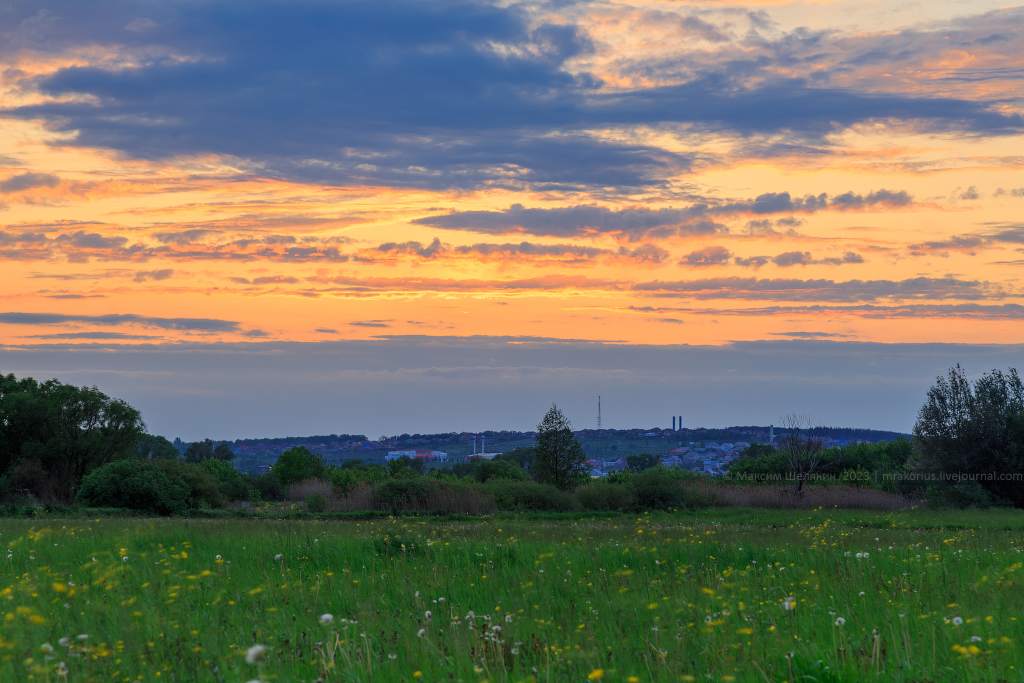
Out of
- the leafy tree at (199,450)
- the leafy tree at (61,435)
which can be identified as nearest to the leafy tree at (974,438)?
the leafy tree at (61,435)

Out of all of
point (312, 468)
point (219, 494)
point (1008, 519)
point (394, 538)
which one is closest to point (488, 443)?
point (312, 468)

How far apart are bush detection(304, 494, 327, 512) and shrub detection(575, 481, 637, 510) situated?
1387cm

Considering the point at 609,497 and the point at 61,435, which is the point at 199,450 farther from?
the point at 609,497

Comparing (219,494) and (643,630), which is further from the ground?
(643,630)

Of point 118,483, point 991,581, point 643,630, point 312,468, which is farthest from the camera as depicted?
point 312,468

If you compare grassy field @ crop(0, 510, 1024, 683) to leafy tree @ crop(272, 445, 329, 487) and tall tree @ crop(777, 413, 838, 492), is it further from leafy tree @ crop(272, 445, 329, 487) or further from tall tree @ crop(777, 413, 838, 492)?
leafy tree @ crop(272, 445, 329, 487)

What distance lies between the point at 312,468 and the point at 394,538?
64.8 m

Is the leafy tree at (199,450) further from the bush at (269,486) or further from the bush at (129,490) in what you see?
the bush at (129,490)

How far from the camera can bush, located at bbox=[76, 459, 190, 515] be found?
36969mm

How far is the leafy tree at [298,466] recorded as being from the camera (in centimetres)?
7219

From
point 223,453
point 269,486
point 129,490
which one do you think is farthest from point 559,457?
point 223,453

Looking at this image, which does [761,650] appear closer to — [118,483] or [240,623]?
[240,623]

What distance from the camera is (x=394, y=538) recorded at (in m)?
12.4

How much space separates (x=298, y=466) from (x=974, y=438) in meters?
56.6
